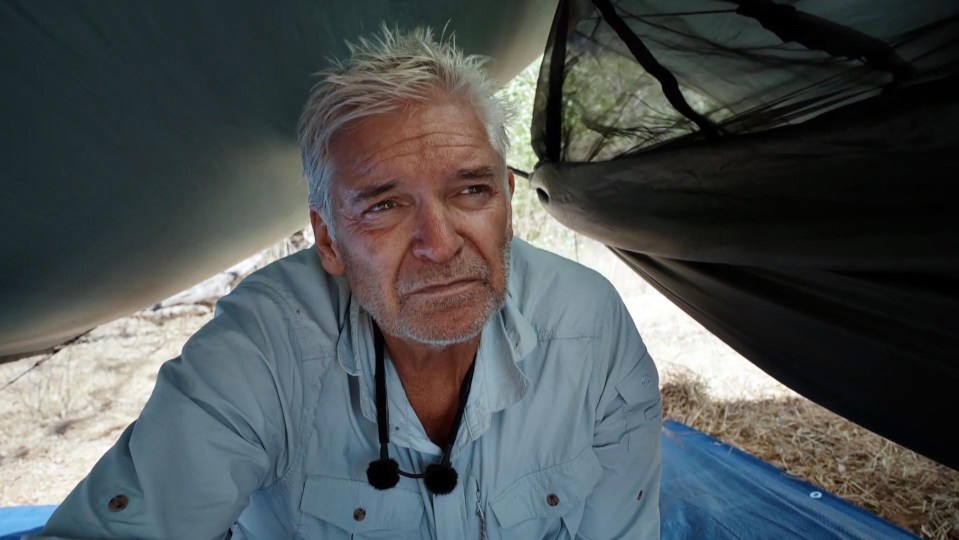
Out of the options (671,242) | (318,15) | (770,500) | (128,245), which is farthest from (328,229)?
(770,500)

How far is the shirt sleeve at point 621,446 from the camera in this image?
112 cm

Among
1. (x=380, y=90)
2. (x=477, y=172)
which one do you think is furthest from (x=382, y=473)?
(x=380, y=90)

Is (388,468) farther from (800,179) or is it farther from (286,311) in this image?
(800,179)

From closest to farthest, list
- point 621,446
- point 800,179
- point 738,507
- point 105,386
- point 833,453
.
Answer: point 800,179 < point 621,446 < point 738,507 < point 833,453 < point 105,386

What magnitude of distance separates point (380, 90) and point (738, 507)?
4.71 ft

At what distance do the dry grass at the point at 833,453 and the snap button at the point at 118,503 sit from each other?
5.91 ft

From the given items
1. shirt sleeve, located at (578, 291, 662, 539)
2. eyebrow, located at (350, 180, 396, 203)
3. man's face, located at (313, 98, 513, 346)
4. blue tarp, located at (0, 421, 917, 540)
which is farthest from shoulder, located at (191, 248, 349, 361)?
blue tarp, located at (0, 421, 917, 540)

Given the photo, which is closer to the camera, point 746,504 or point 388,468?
point 388,468

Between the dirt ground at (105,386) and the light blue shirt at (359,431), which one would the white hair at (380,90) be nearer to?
the light blue shirt at (359,431)

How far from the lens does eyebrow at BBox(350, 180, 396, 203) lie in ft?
3.01

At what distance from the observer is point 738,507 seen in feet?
5.25

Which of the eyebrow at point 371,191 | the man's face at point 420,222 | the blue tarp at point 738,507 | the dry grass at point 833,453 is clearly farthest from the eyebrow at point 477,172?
the dry grass at point 833,453

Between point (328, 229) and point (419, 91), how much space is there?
29 cm

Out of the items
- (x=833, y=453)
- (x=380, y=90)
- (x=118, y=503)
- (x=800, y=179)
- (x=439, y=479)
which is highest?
(x=380, y=90)
